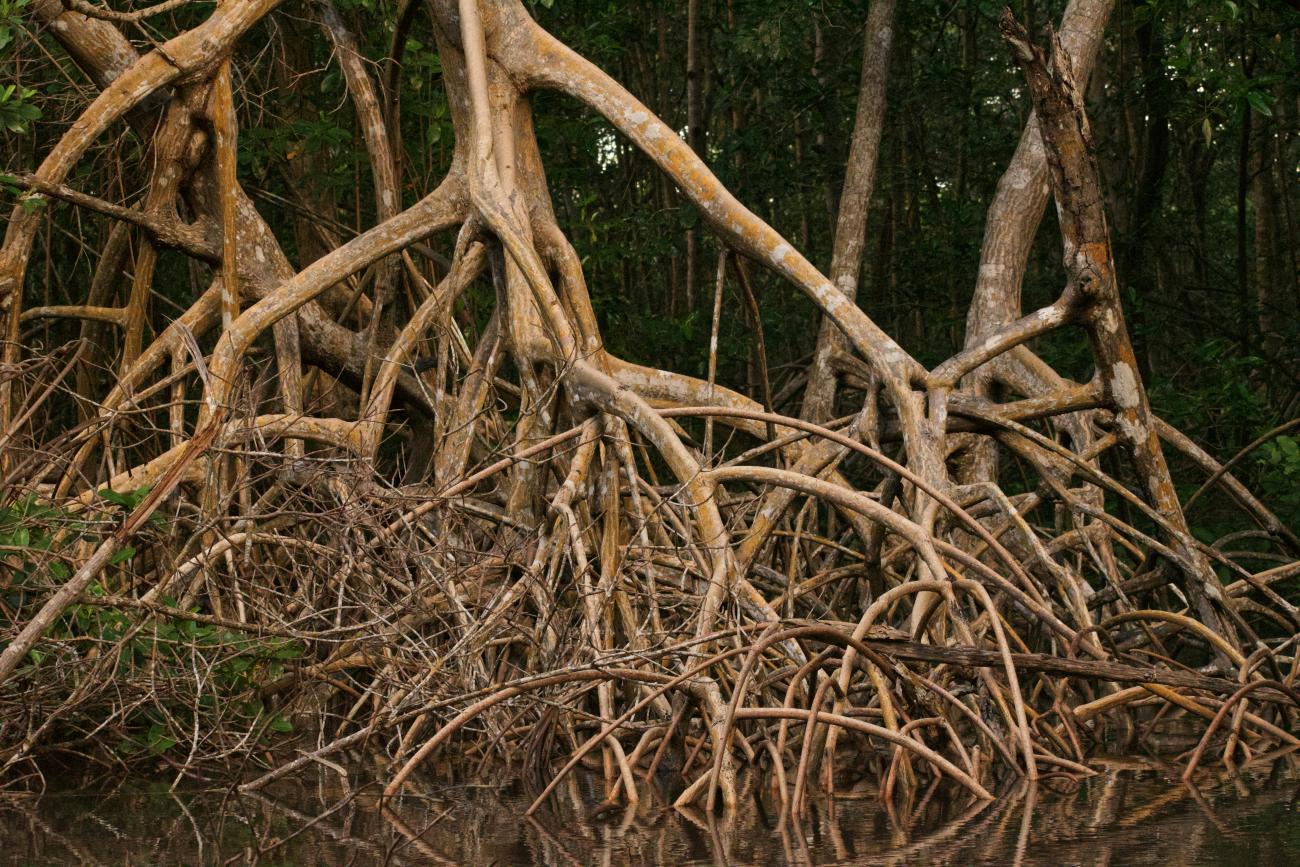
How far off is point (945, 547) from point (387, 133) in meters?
4.30

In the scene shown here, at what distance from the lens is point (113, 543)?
380 centimetres

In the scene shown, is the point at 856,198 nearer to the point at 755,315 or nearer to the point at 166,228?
the point at 755,315

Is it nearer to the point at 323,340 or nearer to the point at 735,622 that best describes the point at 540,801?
the point at 735,622

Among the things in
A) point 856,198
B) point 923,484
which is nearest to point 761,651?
point 923,484

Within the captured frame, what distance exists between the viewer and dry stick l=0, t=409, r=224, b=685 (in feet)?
12.3

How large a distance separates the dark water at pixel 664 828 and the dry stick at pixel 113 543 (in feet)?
1.54

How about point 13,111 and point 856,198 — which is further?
point 856,198

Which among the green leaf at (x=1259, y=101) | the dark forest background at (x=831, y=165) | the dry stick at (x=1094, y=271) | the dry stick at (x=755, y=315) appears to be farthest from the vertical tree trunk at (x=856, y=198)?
the green leaf at (x=1259, y=101)

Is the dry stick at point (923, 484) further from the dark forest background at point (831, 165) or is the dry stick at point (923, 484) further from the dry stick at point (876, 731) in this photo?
the dark forest background at point (831, 165)

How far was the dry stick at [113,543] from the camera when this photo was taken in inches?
148

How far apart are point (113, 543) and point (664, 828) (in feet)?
4.72

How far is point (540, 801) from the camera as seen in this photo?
420 cm

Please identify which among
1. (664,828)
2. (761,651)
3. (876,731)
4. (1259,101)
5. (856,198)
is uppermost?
(1259,101)

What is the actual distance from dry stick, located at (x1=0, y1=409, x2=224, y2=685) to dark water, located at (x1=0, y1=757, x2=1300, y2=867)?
0.47 metres
